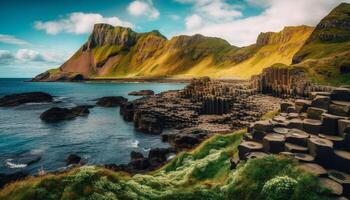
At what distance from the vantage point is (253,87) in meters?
76.0

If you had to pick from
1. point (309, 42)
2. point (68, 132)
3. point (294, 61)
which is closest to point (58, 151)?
point (68, 132)

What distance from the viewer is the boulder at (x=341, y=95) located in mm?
15609

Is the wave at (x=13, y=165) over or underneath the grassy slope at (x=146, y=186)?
underneath

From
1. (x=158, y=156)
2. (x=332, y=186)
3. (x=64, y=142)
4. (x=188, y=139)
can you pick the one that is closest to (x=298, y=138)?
(x=332, y=186)

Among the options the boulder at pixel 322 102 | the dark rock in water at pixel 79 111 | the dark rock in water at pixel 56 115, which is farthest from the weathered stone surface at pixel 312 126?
the dark rock in water at pixel 79 111

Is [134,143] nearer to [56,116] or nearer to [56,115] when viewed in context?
[56,116]

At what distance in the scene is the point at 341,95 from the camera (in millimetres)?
15781

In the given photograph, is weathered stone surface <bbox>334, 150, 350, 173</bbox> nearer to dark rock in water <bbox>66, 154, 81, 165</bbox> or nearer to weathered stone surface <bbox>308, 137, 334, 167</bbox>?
weathered stone surface <bbox>308, 137, 334, 167</bbox>

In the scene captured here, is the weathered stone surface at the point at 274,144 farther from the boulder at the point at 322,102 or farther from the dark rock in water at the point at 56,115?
the dark rock in water at the point at 56,115

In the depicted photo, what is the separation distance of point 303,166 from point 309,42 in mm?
178801

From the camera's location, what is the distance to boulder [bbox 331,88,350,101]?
51.2ft

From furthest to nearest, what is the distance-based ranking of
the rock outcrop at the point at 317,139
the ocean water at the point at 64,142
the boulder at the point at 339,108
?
the ocean water at the point at 64,142 → the boulder at the point at 339,108 → the rock outcrop at the point at 317,139

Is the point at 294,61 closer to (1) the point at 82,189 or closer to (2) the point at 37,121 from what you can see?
(2) the point at 37,121

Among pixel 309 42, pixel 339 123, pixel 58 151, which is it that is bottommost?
pixel 58 151
